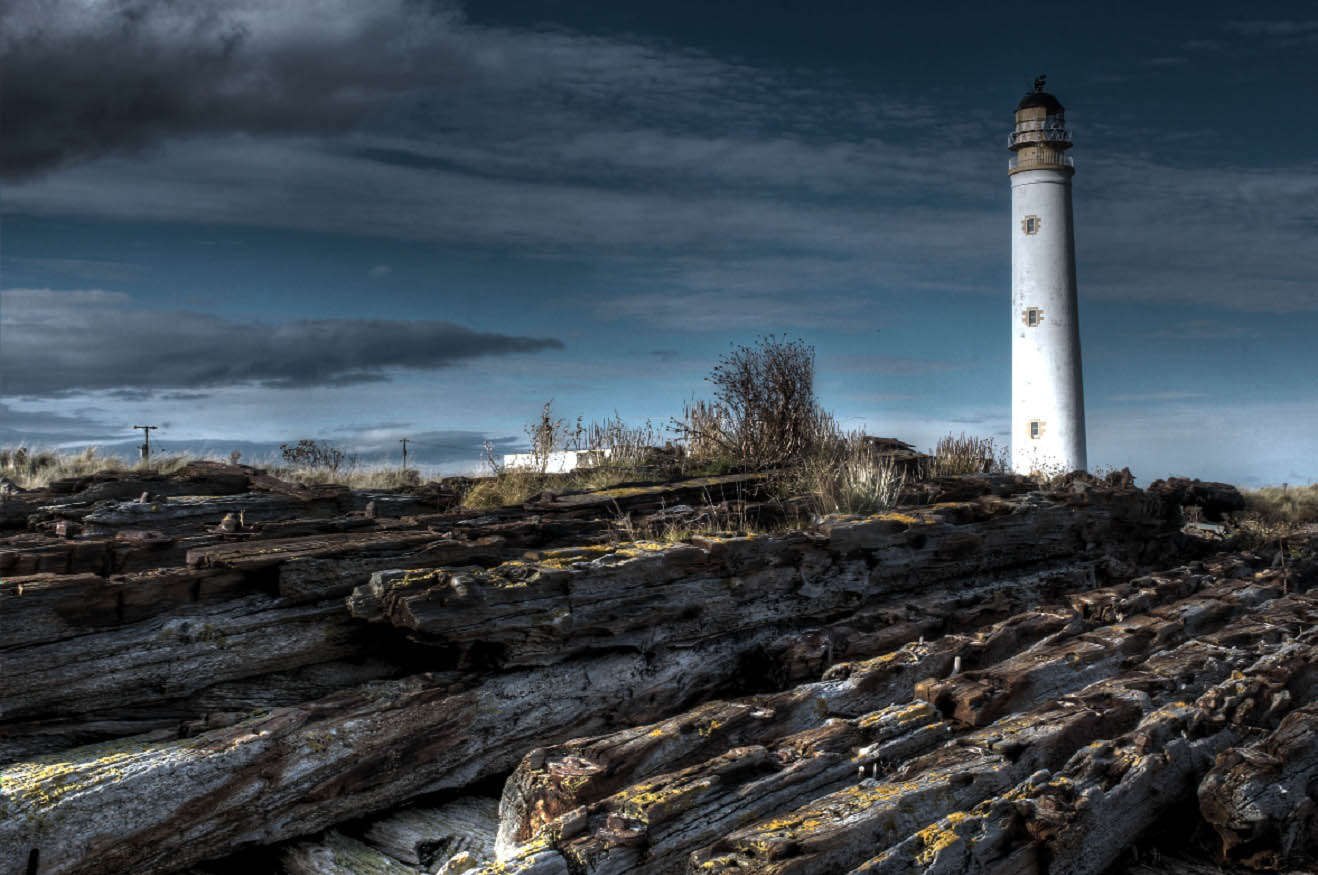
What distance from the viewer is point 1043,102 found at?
31203mm

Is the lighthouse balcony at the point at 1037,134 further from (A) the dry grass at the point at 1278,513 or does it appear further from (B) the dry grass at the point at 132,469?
(B) the dry grass at the point at 132,469

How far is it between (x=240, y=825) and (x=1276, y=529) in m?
21.3

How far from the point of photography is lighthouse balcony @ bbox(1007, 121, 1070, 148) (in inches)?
1216

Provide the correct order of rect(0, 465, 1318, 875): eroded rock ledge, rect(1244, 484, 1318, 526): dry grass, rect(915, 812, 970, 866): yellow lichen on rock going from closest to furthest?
rect(915, 812, 970, 866): yellow lichen on rock, rect(0, 465, 1318, 875): eroded rock ledge, rect(1244, 484, 1318, 526): dry grass

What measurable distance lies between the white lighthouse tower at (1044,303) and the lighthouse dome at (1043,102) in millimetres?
32

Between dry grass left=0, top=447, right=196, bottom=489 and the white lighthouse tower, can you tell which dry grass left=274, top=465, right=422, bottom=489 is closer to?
dry grass left=0, top=447, right=196, bottom=489

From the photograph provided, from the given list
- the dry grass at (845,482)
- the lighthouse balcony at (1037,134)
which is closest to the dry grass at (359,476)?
the dry grass at (845,482)

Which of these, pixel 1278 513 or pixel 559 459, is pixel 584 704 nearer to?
pixel 559 459

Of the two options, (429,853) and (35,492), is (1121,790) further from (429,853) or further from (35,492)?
(35,492)

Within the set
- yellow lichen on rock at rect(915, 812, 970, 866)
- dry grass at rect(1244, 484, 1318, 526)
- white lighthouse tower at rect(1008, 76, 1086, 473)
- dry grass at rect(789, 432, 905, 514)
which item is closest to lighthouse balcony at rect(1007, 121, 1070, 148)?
white lighthouse tower at rect(1008, 76, 1086, 473)

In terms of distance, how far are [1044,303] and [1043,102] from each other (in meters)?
6.75

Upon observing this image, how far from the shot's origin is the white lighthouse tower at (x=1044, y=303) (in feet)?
99.2

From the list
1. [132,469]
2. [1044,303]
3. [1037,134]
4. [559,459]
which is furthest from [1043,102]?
[132,469]

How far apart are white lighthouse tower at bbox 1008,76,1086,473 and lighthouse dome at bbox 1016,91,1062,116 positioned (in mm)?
32
